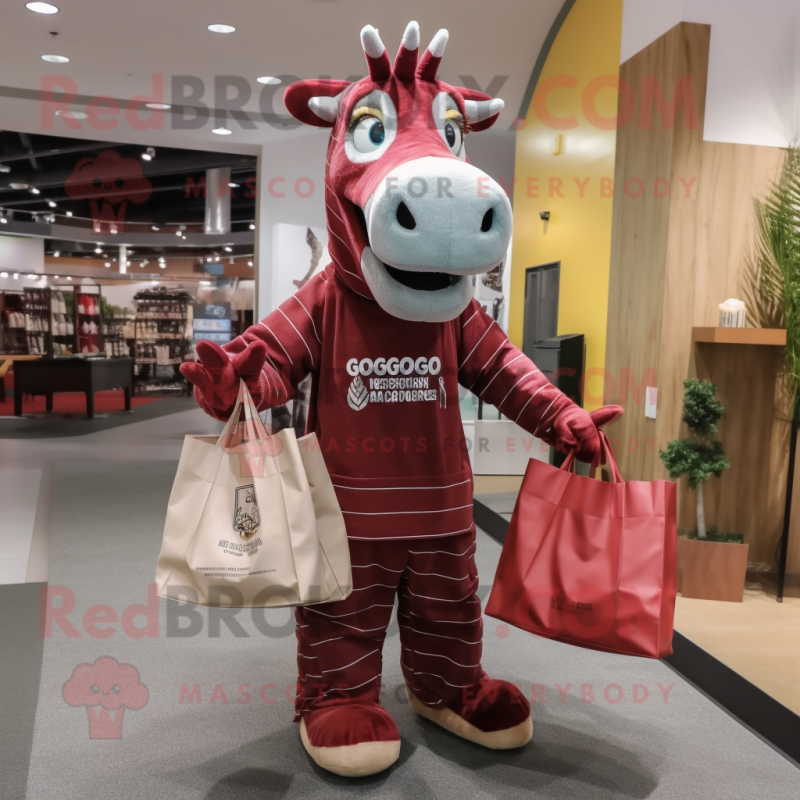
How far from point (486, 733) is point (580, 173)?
3107 mm

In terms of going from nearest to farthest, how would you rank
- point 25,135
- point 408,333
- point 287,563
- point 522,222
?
1. point 287,563
2. point 408,333
3. point 522,222
4. point 25,135

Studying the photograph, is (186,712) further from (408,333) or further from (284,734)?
(408,333)

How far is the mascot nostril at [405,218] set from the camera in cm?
154

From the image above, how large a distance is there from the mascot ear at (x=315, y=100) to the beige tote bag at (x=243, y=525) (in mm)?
700

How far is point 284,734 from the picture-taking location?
2.06 m

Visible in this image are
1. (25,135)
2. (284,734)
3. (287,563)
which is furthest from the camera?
(25,135)

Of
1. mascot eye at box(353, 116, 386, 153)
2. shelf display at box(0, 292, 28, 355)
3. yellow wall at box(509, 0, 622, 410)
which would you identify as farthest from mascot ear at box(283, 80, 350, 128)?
shelf display at box(0, 292, 28, 355)

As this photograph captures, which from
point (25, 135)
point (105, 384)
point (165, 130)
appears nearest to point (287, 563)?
point (165, 130)

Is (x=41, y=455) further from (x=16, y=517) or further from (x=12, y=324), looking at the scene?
(x=12, y=324)

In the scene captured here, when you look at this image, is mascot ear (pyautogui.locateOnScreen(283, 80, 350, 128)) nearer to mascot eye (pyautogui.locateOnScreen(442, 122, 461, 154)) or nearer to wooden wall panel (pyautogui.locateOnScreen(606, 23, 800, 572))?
mascot eye (pyautogui.locateOnScreen(442, 122, 461, 154))

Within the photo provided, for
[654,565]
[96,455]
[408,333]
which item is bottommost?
[96,455]

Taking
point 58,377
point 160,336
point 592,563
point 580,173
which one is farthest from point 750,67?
point 160,336

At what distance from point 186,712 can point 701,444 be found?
2233 mm

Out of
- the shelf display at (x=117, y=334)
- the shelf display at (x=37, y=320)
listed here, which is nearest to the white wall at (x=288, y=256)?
the shelf display at (x=37, y=320)
